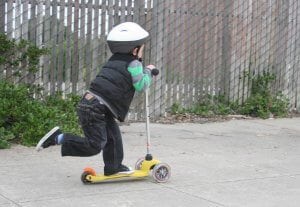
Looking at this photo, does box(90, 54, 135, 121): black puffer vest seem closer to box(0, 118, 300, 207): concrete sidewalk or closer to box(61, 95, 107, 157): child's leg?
box(61, 95, 107, 157): child's leg

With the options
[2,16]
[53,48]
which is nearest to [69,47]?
[53,48]

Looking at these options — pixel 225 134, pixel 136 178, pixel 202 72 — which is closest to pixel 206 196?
pixel 136 178

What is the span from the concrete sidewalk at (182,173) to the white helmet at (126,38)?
132 centimetres

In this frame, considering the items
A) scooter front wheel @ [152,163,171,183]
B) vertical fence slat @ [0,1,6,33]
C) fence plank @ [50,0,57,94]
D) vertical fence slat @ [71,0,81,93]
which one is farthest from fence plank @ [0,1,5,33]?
scooter front wheel @ [152,163,171,183]

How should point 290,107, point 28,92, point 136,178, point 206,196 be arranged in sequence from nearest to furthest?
point 206,196
point 136,178
point 28,92
point 290,107

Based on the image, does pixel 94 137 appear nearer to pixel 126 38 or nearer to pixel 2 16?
pixel 126 38

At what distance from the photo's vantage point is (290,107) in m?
11.4

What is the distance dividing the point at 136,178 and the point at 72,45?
363 centimetres

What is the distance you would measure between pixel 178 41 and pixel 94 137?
15.4ft

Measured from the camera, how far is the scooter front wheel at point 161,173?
5.79 meters

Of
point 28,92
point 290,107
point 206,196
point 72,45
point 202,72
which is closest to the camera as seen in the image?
point 206,196

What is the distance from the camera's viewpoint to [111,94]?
5613mm

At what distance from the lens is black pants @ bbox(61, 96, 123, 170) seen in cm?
558

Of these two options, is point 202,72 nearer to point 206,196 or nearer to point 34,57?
point 34,57
